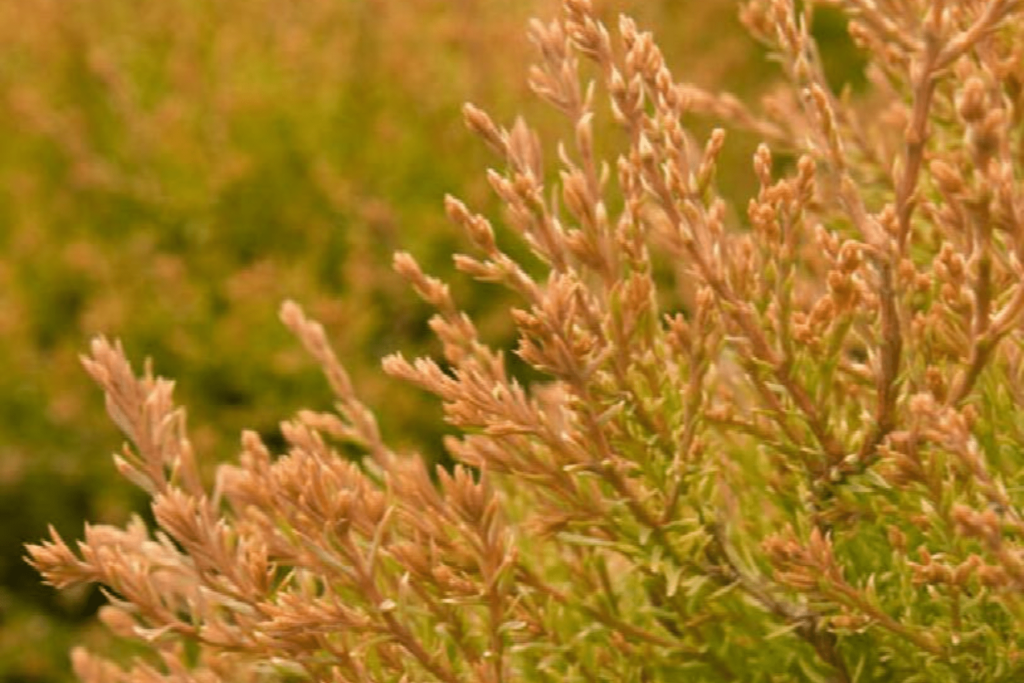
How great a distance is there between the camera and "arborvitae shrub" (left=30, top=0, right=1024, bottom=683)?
2094 mm

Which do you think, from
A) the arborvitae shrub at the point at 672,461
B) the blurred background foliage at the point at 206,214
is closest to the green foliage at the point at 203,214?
the blurred background foliage at the point at 206,214

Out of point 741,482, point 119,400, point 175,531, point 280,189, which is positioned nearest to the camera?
point 175,531

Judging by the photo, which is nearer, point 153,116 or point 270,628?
point 270,628

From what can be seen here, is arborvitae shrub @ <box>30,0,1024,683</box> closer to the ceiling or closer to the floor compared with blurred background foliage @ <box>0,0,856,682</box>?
closer to the floor

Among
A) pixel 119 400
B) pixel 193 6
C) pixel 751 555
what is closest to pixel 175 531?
pixel 119 400

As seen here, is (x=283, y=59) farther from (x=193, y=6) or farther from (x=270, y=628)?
(x=270, y=628)

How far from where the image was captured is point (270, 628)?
6.96 feet

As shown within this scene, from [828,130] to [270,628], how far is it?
1009mm

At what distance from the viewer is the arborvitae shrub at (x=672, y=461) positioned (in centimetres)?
209

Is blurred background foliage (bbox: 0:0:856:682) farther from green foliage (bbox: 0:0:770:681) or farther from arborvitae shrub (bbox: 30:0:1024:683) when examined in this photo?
arborvitae shrub (bbox: 30:0:1024:683)

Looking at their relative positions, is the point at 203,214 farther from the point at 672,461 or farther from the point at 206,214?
the point at 672,461

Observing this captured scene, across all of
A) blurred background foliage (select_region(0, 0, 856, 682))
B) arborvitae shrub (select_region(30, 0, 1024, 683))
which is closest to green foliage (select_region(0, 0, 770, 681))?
blurred background foliage (select_region(0, 0, 856, 682))

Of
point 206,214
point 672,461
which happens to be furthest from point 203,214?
point 672,461

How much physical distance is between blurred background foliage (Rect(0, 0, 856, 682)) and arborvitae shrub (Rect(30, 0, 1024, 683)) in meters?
2.86
